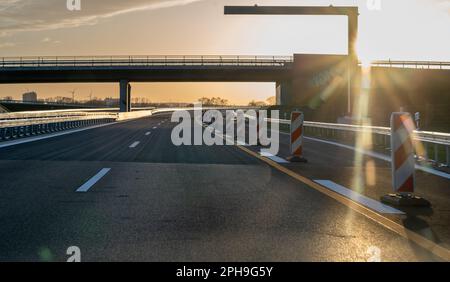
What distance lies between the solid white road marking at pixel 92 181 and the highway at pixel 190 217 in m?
0.02

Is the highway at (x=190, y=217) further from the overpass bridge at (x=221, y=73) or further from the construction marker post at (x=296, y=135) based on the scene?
the overpass bridge at (x=221, y=73)

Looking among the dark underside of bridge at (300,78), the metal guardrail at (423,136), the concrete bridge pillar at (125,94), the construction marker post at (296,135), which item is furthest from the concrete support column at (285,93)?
the construction marker post at (296,135)

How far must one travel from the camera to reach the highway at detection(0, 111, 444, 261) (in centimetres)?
472

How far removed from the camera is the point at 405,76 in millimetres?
64062

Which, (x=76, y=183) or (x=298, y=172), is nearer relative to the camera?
(x=76, y=183)

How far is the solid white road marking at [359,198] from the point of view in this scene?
6.71 metres

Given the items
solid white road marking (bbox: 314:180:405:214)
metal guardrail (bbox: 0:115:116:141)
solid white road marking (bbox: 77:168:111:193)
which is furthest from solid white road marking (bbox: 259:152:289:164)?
metal guardrail (bbox: 0:115:116:141)

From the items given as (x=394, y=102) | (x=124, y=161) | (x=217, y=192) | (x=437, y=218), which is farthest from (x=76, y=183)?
(x=394, y=102)

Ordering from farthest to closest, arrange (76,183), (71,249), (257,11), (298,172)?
1. (257,11)
2. (298,172)
3. (76,183)
4. (71,249)

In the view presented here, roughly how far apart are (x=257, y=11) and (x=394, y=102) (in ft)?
119

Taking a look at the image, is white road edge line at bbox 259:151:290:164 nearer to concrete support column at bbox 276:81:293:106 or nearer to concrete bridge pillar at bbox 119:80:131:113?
concrete support column at bbox 276:81:293:106

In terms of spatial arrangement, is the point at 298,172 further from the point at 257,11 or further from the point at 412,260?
the point at 257,11

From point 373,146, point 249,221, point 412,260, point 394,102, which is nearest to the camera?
point 412,260

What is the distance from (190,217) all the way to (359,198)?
9.34 feet
